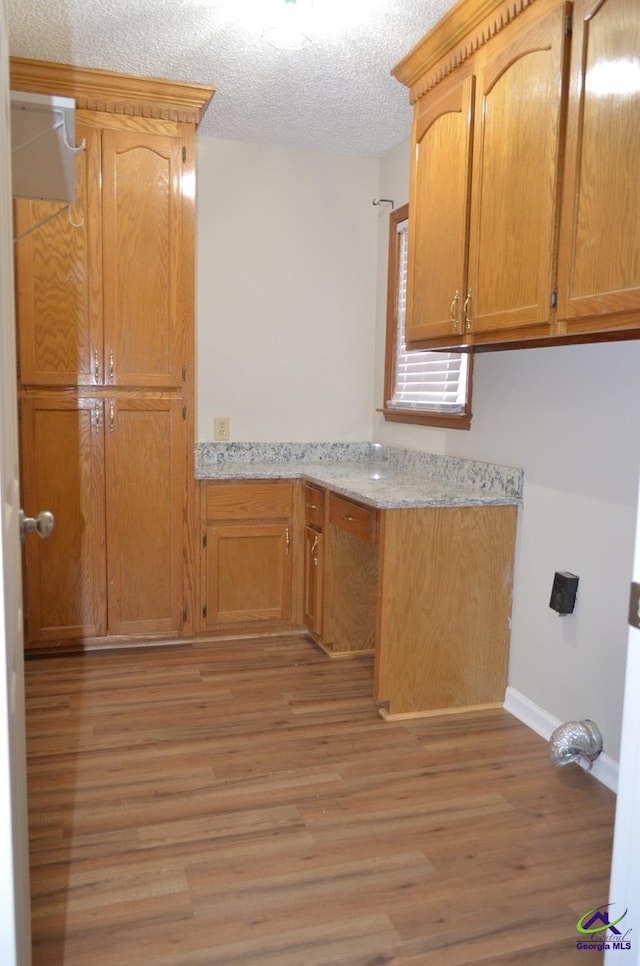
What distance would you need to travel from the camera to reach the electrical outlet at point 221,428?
3.89 meters

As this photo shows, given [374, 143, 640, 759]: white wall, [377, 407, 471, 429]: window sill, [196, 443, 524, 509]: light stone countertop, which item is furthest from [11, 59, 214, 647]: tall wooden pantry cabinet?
[374, 143, 640, 759]: white wall

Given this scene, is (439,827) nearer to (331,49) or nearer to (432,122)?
(432,122)

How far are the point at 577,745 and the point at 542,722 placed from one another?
1.14ft

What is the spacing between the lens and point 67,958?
1.61m

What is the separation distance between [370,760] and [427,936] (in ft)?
2.68

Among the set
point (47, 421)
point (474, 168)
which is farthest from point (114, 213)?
point (474, 168)

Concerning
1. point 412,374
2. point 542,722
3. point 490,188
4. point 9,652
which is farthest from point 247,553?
point 9,652

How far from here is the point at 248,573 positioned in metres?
3.65

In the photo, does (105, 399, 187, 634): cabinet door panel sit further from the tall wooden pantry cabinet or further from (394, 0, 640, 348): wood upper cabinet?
(394, 0, 640, 348): wood upper cabinet

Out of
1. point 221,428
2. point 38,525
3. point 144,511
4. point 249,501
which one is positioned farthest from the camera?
point 221,428

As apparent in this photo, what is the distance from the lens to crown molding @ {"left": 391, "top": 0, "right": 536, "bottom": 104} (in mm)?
2246

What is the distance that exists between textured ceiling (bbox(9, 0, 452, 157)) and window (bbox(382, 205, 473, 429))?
60 centimetres

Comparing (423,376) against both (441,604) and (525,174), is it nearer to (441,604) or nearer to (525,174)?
(441,604)

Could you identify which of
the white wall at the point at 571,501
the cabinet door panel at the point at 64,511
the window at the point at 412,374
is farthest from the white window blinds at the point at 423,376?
the cabinet door panel at the point at 64,511
